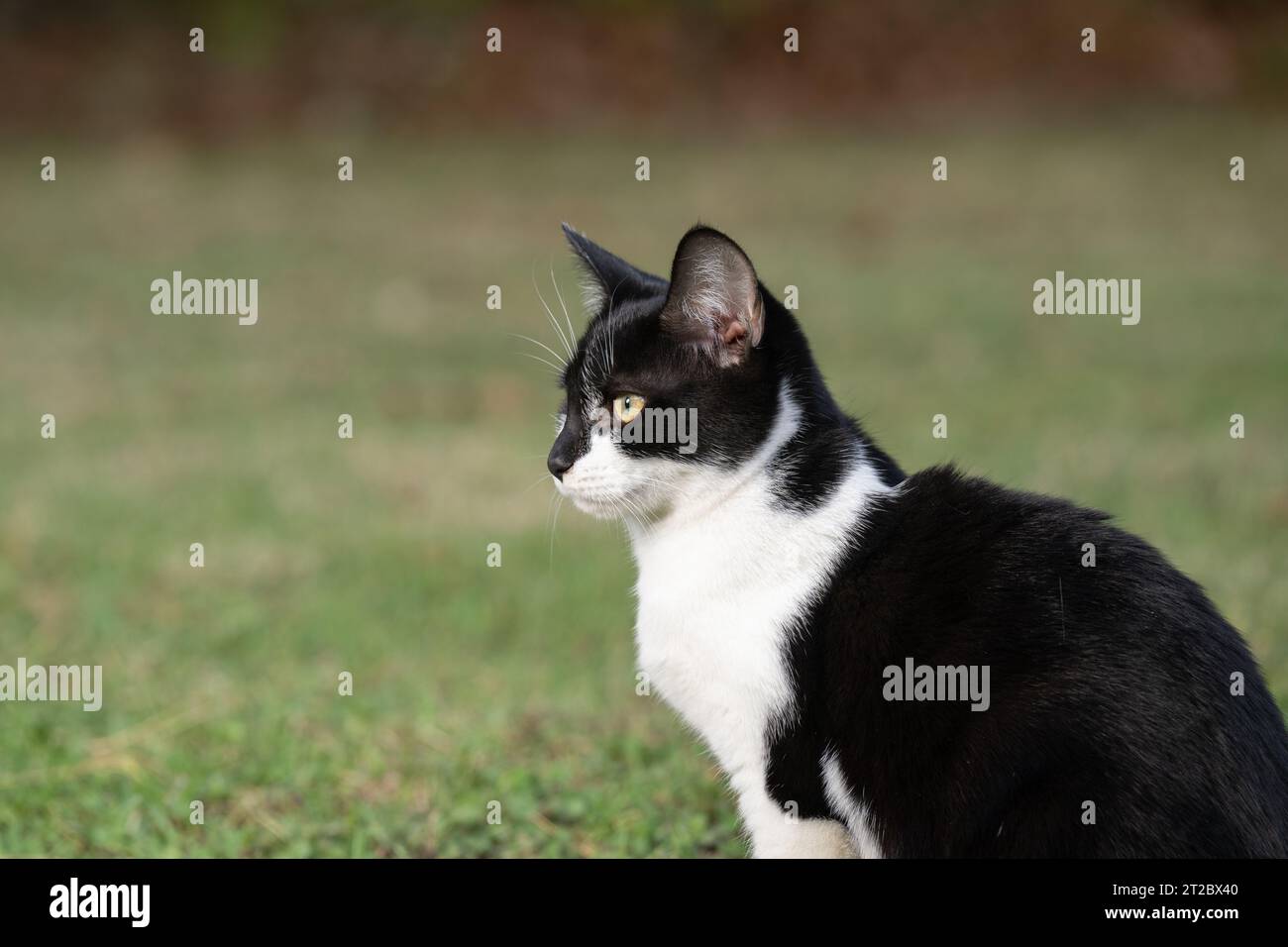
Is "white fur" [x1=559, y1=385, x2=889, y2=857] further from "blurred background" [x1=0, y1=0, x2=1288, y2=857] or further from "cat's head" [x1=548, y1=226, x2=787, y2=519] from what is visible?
"blurred background" [x1=0, y1=0, x2=1288, y2=857]

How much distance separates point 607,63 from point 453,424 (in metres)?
9.46

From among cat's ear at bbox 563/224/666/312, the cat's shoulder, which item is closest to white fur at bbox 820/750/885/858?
the cat's shoulder

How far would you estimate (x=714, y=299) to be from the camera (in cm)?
291

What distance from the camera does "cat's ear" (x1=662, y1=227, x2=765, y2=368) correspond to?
112 inches

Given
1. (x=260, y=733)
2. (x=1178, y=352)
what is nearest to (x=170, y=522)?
(x=260, y=733)

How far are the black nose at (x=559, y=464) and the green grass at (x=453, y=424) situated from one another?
3.43 feet

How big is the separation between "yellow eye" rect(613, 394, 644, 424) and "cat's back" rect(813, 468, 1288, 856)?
0.51 m

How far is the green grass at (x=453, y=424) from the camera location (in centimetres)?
420

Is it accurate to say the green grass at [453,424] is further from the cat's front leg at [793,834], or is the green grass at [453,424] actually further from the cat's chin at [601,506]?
the cat's chin at [601,506]
